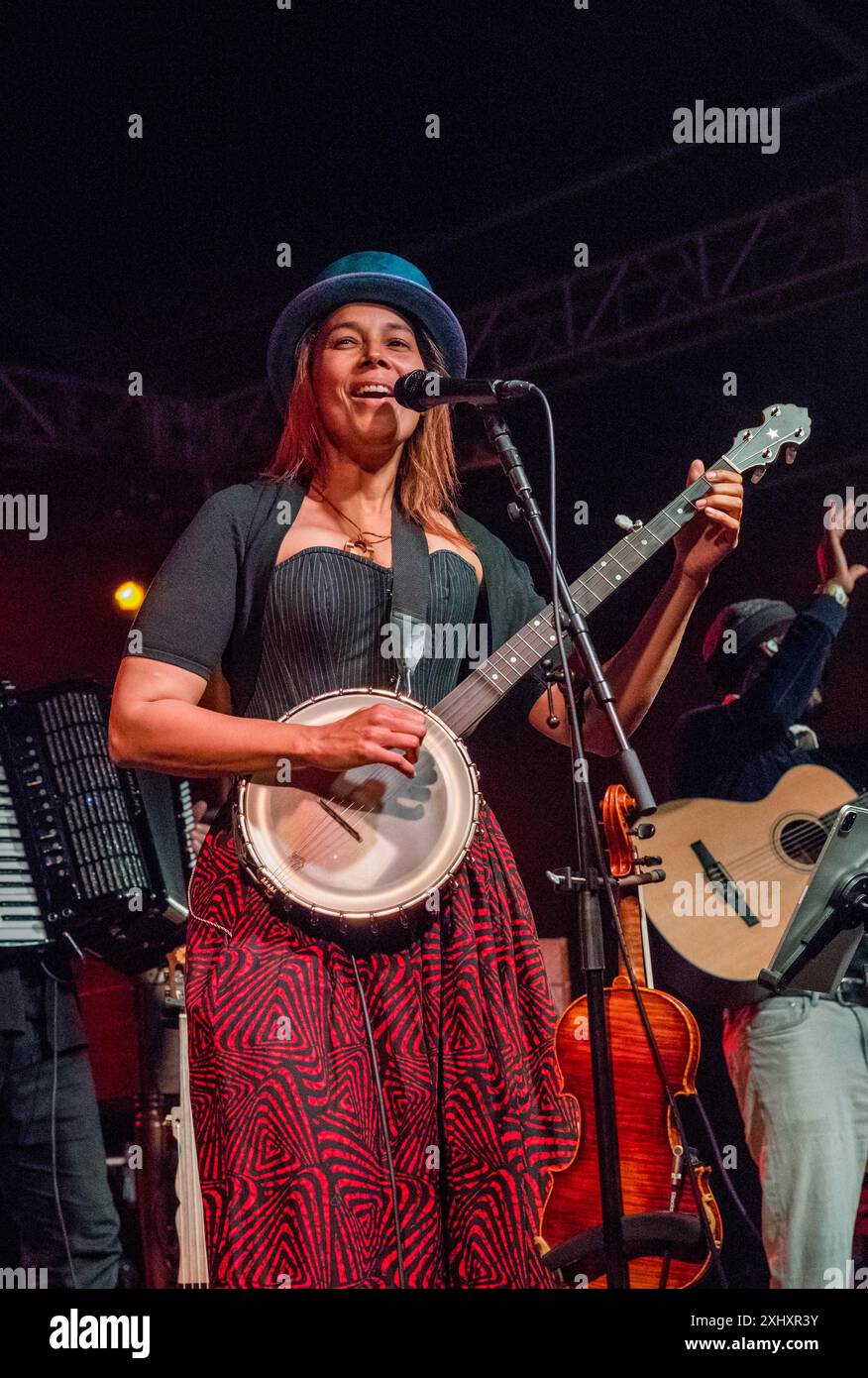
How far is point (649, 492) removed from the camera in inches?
177

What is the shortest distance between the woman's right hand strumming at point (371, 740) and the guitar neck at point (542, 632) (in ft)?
1.01

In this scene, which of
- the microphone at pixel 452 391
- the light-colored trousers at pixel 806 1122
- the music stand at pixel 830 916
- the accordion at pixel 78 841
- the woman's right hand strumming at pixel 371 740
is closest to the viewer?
the woman's right hand strumming at pixel 371 740

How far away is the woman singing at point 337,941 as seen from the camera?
8.06ft

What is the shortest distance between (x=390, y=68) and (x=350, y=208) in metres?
0.41

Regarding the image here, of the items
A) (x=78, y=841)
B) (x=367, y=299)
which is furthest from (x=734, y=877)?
(x=367, y=299)

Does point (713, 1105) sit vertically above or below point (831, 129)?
below

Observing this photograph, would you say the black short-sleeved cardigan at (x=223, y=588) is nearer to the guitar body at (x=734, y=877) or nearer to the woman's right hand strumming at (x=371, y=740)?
the woman's right hand strumming at (x=371, y=740)

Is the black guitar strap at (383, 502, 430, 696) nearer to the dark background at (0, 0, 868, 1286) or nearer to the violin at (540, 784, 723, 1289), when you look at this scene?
the violin at (540, 784, 723, 1289)

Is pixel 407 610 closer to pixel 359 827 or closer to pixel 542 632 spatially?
pixel 542 632

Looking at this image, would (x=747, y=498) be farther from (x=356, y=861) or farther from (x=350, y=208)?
(x=356, y=861)

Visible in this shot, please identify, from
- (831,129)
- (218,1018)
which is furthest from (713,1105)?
(831,129)

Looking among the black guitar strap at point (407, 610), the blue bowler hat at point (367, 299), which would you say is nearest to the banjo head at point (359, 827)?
the black guitar strap at point (407, 610)

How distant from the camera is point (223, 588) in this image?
2.78m

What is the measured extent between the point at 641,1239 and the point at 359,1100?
724 millimetres
